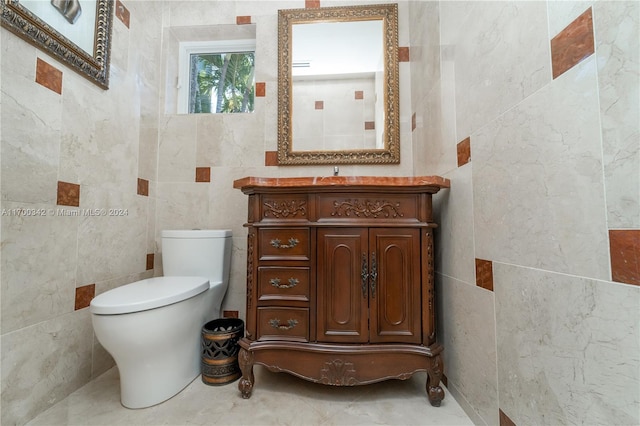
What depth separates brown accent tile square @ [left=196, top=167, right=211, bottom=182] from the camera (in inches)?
70.7

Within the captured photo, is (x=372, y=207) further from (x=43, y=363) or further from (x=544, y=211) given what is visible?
(x=43, y=363)

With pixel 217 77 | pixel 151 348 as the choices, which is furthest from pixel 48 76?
pixel 151 348

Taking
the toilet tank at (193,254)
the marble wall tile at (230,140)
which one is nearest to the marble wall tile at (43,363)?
the toilet tank at (193,254)

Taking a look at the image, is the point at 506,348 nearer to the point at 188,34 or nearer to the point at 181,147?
the point at 181,147

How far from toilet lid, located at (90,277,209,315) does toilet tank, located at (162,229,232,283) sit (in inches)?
7.4

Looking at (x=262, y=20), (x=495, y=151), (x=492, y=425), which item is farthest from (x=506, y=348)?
(x=262, y=20)

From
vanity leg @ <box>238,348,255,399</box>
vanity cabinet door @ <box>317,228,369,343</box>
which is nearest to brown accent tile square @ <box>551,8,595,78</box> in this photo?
vanity cabinet door @ <box>317,228,369,343</box>

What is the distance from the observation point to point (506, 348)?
0.82m

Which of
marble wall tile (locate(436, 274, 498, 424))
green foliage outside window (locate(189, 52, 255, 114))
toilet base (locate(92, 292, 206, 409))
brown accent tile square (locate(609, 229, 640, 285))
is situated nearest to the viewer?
brown accent tile square (locate(609, 229, 640, 285))

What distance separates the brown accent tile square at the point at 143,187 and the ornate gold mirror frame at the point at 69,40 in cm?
53

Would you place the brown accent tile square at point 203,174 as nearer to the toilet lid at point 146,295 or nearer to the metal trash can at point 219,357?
the toilet lid at point 146,295

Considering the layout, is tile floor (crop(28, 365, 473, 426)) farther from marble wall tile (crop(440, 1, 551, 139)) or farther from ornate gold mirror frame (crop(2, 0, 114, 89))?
ornate gold mirror frame (crop(2, 0, 114, 89))

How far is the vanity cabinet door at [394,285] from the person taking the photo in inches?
44.2

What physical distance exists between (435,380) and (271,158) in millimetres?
1472
